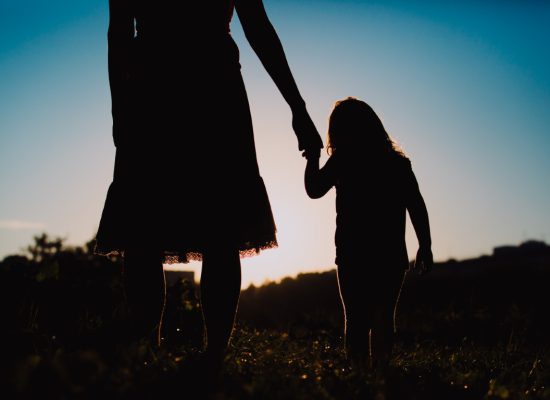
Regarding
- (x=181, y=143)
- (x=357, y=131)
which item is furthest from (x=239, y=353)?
(x=357, y=131)

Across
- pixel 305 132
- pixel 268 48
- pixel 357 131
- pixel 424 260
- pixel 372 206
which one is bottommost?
pixel 424 260

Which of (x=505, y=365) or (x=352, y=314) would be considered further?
(x=505, y=365)

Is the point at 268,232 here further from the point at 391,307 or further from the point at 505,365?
the point at 505,365

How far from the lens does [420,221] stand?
4.09 m

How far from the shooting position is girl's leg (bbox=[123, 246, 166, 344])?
98.6 inches

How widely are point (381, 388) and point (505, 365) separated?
327 centimetres

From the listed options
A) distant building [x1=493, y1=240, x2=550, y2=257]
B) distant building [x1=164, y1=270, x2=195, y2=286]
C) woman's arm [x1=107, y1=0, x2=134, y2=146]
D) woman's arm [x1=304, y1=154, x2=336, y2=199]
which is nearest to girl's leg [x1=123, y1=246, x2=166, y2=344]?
woman's arm [x1=107, y1=0, x2=134, y2=146]

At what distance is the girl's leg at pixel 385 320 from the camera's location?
368cm

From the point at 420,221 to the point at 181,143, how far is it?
233cm

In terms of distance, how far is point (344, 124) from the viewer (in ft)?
14.5

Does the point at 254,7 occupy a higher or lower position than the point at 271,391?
higher

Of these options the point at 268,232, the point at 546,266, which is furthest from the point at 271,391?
the point at 546,266

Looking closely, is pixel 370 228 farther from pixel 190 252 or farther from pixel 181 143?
pixel 181 143

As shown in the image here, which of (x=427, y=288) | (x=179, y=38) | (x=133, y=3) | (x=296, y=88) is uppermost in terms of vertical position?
(x=133, y=3)
